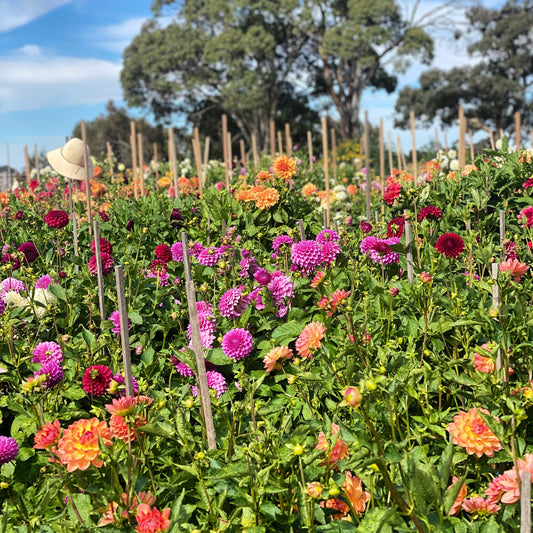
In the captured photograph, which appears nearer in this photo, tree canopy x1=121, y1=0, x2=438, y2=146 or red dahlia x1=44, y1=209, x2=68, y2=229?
red dahlia x1=44, y1=209, x2=68, y2=229

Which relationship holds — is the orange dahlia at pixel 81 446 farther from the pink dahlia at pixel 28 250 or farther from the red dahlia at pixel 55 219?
the red dahlia at pixel 55 219

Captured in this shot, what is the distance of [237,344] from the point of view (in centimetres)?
186

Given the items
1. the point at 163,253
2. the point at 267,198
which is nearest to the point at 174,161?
the point at 267,198

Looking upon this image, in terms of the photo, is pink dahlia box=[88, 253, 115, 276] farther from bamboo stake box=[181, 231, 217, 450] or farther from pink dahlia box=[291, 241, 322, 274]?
bamboo stake box=[181, 231, 217, 450]

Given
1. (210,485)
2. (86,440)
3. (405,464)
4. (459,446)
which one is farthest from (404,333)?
(86,440)

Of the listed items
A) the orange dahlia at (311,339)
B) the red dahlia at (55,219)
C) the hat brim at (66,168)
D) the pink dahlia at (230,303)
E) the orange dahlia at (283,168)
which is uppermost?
the hat brim at (66,168)

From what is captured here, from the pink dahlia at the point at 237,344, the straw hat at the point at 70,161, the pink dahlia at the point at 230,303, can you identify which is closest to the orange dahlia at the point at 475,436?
the pink dahlia at the point at 237,344

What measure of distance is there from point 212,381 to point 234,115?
22.4 metres

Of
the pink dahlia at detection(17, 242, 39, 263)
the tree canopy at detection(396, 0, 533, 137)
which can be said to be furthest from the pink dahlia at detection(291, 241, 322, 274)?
the tree canopy at detection(396, 0, 533, 137)

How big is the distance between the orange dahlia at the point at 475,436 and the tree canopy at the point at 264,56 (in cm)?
2021

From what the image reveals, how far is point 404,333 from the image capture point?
195 centimetres

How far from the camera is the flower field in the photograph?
4.10 ft

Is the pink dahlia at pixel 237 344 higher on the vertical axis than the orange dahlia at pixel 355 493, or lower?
higher

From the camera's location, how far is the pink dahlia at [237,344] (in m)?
1.86
